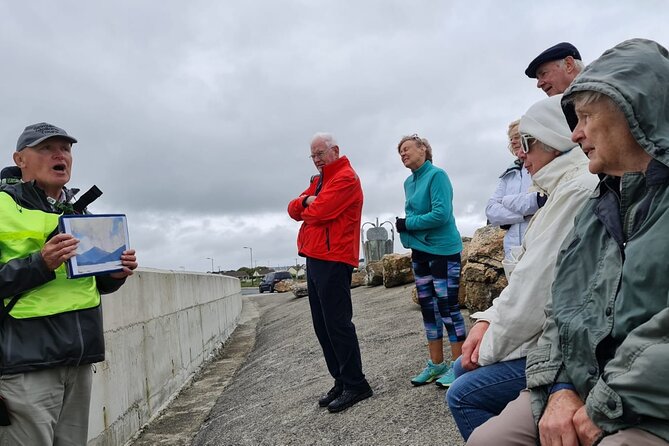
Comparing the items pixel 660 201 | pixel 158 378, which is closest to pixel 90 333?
pixel 660 201

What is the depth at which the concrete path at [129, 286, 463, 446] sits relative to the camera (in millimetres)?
3902

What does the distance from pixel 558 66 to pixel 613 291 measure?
2435 millimetres

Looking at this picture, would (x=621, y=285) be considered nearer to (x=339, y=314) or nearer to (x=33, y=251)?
(x=33, y=251)

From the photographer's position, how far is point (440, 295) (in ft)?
14.3

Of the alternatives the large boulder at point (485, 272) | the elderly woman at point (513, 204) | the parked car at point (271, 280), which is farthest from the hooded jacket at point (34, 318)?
the parked car at point (271, 280)

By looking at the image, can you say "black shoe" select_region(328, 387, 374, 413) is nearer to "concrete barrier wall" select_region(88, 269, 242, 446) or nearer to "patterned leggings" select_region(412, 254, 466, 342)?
"patterned leggings" select_region(412, 254, 466, 342)

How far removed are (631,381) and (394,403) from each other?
2.95 m

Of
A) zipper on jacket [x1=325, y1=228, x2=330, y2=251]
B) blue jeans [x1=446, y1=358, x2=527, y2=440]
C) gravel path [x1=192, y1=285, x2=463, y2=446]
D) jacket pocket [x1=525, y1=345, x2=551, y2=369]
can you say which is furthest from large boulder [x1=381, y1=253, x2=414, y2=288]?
jacket pocket [x1=525, y1=345, x2=551, y2=369]

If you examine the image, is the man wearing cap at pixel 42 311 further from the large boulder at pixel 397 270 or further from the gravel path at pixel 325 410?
the large boulder at pixel 397 270

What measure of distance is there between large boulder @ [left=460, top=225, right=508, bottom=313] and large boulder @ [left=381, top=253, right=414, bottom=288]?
6.55m

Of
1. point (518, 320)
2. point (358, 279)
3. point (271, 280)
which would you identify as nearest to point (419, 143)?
Answer: point (518, 320)

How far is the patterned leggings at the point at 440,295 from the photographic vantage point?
14.3ft

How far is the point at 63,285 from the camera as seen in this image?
280 cm

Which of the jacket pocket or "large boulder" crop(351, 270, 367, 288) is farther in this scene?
"large boulder" crop(351, 270, 367, 288)
